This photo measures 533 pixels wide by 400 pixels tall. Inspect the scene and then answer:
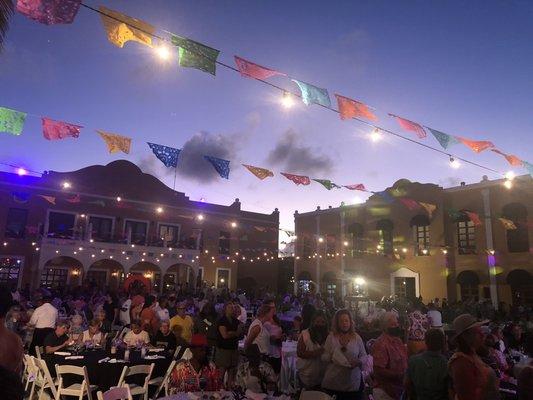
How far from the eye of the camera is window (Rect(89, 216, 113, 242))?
84.4 ft

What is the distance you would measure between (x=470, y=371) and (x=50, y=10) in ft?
20.5

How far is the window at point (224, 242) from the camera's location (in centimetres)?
3189

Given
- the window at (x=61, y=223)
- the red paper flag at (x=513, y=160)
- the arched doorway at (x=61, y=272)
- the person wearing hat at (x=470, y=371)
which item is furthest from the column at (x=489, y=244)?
the window at (x=61, y=223)

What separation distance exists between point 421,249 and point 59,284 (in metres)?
21.0

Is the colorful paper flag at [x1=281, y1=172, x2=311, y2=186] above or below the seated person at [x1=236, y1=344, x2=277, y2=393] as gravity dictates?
above

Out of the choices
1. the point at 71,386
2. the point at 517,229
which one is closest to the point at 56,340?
the point at 71,386

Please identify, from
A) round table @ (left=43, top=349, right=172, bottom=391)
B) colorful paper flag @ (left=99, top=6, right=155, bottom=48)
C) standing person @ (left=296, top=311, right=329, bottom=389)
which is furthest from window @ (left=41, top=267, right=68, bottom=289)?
standing person @ (left=296, top=311, right=329, bottom=389)

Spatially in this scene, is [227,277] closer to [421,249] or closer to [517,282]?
[421,249]

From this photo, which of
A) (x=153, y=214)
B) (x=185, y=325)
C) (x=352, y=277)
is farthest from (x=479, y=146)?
(x=153, y=214)

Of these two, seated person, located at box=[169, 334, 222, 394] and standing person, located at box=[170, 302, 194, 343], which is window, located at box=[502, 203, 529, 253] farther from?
seated person, located at box=[169, 334, 222, 394]

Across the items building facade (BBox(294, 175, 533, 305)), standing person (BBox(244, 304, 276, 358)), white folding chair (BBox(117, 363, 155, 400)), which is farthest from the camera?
building facade (BBox(294, 175, 533, 305))

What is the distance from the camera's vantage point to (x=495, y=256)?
20484 millimetres

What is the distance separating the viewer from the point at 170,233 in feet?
97.3

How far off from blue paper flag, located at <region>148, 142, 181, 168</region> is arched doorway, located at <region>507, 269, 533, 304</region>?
674 inches
